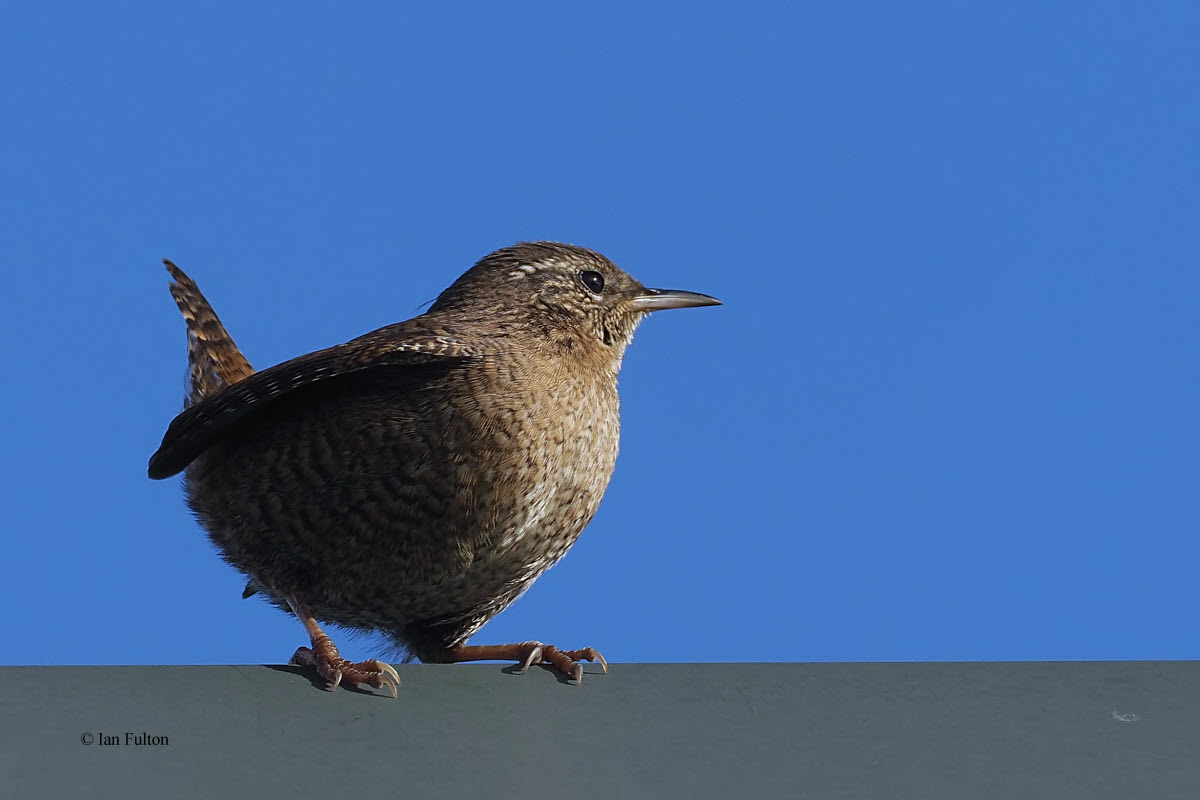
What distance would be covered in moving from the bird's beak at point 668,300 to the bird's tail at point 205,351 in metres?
1.40

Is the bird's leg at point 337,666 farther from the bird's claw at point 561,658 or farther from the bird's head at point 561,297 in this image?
the bird's head at point 561,297

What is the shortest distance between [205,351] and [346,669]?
71.9 inches

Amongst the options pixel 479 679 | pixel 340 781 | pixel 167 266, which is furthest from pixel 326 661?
pixel 167 266

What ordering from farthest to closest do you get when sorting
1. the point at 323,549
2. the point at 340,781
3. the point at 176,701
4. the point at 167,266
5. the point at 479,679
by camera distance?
the point at 167,266 → the point at 323,549 → the point at 479,679 → the point at 176,701 → the point at 340,781

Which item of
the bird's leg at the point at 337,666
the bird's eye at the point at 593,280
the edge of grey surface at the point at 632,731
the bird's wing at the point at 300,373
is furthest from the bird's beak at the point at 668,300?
the edge of grey surface at the point at 632,731

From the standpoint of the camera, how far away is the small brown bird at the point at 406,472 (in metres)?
3.93

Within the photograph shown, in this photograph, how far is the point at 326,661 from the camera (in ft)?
12.4

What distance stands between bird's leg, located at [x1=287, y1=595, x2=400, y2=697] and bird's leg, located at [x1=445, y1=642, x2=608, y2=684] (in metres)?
0.50

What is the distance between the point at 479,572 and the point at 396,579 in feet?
0.75

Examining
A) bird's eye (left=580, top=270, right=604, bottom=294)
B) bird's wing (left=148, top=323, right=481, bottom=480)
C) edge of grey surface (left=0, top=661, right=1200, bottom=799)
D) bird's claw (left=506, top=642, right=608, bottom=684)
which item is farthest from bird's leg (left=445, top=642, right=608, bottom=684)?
bird's eye (left=580, top=270, right=604, bottom=294)

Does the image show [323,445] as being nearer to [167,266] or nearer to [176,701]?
[176,701]

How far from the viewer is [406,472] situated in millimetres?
3920

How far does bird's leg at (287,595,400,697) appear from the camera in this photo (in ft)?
11.8

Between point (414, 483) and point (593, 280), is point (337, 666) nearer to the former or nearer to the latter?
point (414, 483)
